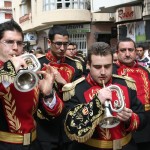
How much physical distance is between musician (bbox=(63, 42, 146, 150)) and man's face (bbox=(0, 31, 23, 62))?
62cm

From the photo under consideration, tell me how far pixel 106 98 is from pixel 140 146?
7.22 ft

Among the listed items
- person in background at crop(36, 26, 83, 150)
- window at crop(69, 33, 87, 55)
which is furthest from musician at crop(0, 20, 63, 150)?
window at crop(69, 33, 87, 55)

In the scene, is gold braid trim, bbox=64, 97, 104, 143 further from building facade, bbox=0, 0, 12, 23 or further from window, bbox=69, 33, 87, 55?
building facade, bbox=0, 0, 12, 23

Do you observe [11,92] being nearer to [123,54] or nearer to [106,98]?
[106,98]

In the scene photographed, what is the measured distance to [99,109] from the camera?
296 centimetres

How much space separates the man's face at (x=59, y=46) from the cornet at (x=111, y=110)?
2.11 metres

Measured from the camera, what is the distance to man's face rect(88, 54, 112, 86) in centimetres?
327

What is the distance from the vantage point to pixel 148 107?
502cm

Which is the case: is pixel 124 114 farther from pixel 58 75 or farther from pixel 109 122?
pixel 58 75

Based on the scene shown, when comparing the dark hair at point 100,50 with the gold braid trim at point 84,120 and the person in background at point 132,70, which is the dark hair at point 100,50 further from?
the person in background at point 132,70

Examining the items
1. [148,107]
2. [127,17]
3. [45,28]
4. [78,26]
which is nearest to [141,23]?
[127,17]

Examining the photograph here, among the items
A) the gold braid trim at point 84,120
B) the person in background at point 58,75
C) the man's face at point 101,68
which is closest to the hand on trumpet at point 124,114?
the gold braid trim at point 84,120

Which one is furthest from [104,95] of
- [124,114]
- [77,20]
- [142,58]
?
[77,20]

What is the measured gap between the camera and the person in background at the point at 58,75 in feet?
15.1
